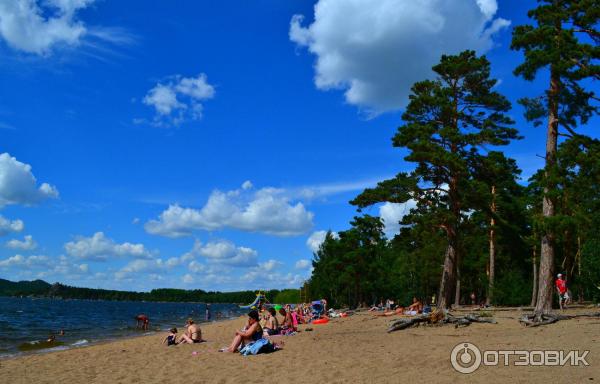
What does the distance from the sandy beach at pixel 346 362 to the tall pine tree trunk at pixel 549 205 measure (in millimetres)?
1613

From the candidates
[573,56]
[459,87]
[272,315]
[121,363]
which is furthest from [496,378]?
[459,87]

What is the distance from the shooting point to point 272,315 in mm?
18781

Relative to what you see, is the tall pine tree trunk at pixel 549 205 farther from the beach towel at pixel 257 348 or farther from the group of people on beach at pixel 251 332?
the beach towel at pixel 257 348

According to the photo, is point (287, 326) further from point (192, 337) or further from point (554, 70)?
point (554, 70)

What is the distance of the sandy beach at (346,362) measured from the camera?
845 centimetres

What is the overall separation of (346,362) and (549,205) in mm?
10745

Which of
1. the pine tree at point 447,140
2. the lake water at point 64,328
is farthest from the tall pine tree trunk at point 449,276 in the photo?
the lake water at point 64,328

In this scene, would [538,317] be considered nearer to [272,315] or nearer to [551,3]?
[272,315]

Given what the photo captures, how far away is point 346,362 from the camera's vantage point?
10.5m

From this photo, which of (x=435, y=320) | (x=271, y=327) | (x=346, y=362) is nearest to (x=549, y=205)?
(x=435, y=320)

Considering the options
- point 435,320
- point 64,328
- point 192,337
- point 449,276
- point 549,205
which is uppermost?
point 549,205

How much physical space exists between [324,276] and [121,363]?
62.4m

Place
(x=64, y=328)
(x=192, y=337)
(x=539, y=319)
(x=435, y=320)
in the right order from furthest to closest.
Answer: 1. (x=64, y=328)
2. (x=192, y=337)
3. (x=435, y=320)
4. (x=539, y=319)

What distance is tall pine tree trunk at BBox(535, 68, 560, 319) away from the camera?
16.7 metres
